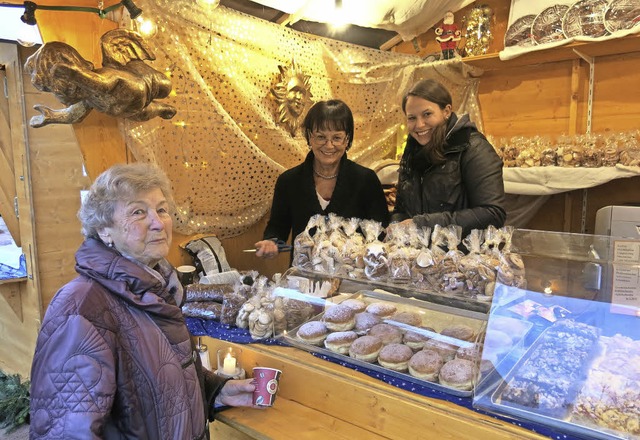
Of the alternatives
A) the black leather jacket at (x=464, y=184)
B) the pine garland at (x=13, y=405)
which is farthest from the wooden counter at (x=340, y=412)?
the pine garland at (x=13, y=405)

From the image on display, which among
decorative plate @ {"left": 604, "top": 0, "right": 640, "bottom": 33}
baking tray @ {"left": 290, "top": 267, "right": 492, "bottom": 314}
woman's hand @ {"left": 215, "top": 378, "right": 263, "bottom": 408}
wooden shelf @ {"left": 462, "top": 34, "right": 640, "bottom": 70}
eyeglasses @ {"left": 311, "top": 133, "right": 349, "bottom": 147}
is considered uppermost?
decorative plate @ {"left": 604, "top": 0, "right": 640, "bottom": 33}

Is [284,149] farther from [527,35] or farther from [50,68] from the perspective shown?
[527,35]

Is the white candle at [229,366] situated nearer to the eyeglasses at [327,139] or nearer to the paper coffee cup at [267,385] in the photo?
the paper coffee cup at [267,385]

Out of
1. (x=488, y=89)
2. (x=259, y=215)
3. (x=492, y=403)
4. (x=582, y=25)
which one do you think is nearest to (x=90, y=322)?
(x=492, y=403)

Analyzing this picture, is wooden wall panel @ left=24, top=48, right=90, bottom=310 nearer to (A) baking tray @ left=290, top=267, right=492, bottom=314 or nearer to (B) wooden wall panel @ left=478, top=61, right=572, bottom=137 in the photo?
(A) baking tray @ left=290, top=267, right=492, bottom=314

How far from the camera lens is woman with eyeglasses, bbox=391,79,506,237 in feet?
6.78

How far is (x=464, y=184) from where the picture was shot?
2.19 meters

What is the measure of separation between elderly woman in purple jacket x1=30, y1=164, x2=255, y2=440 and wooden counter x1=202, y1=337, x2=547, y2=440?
0.24 meters

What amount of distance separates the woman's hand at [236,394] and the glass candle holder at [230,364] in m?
0.08

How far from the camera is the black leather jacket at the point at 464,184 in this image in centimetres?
205

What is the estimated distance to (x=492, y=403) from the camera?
1.19 m

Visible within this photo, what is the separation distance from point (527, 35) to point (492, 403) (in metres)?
3.09

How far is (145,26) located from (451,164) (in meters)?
1.63

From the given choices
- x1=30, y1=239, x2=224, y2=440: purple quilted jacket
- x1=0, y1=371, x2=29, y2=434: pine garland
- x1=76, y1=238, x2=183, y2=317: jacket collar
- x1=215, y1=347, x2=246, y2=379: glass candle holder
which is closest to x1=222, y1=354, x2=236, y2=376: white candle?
x1=215, y1=347, x2=246, y2=379: glass candle holder
